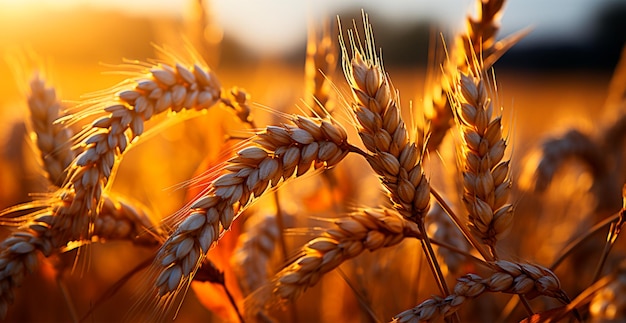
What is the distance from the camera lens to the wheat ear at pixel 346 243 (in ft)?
3.66

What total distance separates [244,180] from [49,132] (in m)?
0.68

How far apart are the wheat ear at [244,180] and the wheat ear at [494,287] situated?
0.95 feet

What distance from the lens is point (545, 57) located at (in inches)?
860

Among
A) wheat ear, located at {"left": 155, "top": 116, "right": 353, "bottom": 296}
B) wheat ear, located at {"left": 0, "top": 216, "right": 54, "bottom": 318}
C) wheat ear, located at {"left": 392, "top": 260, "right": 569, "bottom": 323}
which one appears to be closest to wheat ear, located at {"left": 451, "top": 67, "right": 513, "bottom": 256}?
wheat ear, located at {"left": 392, "top": 260, "right": 569, "bottom": 323}

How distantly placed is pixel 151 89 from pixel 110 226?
0.97 ft

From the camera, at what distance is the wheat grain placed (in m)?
1.03

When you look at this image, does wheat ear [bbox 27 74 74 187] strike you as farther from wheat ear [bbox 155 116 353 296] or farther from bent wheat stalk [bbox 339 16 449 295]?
bent wheat stalk [bbox 339 16 449 295]

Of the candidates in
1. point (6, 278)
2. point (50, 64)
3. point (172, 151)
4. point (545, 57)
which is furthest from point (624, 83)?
point (545, 57)

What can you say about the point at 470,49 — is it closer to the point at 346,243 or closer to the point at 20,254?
the point at 346,243

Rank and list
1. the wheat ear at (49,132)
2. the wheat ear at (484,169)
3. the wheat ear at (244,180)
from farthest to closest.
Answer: the wheat ear at (49,132)
the wheat ear at (484,169)
the wheat ear at (244,180)

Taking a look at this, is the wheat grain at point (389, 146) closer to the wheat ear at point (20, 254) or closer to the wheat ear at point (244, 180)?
the wheat ear at point (244, 180)

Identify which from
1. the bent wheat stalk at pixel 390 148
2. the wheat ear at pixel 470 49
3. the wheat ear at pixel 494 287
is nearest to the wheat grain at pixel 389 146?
the bent wheat stalk at pixel 390 148

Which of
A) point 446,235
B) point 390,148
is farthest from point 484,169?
point 446,235

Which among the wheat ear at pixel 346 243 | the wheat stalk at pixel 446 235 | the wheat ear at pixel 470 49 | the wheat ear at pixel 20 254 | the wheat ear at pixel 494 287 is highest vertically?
the wheat ear at pixel 470 49
